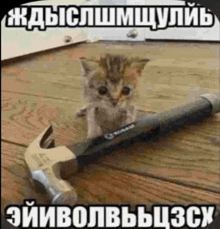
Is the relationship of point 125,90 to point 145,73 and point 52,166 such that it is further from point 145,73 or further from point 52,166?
point 52,166

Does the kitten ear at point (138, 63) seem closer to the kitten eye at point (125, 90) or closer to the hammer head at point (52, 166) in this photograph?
the kitten eye at point (125, 90)

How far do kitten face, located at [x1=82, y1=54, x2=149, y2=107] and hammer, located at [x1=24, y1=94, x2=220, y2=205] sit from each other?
0.07 m

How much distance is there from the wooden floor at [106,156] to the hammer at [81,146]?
2 cm

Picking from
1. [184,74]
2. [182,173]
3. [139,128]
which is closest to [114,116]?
[139,128]

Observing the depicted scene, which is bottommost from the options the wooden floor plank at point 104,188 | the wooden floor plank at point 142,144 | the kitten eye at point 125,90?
the wooden floor plank at point 104,188

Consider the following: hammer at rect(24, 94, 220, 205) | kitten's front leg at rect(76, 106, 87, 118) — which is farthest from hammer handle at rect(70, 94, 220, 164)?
kitten's front leg at rect(76, 106, 87, 118)

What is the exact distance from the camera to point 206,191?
43 cm

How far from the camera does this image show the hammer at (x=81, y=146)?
38 centimetres

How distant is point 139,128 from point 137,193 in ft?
0.45

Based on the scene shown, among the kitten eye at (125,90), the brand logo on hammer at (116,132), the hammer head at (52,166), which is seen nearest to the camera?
Result: the hammer head at (52,166)

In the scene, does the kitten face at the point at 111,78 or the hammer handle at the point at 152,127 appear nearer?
the hammer handle at the point at 152,127

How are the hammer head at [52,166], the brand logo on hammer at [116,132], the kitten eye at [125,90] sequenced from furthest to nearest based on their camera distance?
the kitten eye at [125,90] < the brand logo on hammer at [116,132] < the hammer head at [52,166]

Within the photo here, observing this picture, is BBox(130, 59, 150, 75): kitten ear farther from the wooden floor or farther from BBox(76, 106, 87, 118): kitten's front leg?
BBox(76, 106, 87, 118): kitten's front leg

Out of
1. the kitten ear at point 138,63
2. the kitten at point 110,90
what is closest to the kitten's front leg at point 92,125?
the kitten at point 110,90
